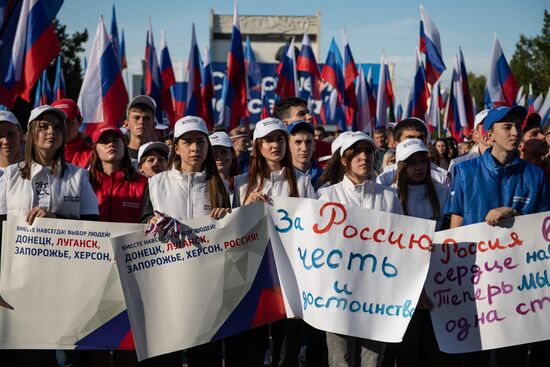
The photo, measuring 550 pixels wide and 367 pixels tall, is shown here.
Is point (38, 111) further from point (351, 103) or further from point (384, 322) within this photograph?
point (351, 103)

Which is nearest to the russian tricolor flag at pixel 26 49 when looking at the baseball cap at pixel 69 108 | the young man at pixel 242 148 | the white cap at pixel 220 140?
the baseball cap at pixel 69 108

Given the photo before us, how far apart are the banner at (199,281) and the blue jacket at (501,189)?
150 cm

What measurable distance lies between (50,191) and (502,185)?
10.5 feet

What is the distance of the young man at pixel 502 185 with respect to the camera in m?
5.19

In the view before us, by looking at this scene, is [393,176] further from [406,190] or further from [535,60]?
[535,60]

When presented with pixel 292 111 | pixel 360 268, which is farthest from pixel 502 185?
pixel 292 111

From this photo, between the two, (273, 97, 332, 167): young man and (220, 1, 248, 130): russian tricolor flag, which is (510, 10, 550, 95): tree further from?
(273, 97, 332, 167): young man

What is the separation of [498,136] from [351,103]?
10.7 meters

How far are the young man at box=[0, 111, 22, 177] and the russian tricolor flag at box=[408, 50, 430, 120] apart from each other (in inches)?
330

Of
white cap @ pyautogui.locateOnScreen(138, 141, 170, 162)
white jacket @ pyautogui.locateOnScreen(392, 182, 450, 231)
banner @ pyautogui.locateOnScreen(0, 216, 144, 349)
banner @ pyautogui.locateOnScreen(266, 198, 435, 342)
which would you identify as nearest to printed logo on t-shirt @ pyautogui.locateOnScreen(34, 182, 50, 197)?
banner @ pyautogui.locateOnScreen(0, 216, 144, 349)

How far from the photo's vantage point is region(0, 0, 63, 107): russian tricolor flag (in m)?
8.45

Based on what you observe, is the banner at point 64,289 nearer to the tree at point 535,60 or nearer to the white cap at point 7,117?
the white cap at point 7,117

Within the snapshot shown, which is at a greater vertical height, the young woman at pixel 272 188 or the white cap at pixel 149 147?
the white cap at pixel 149 147

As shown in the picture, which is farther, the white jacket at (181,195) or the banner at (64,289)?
the white jacket at (181,195)
